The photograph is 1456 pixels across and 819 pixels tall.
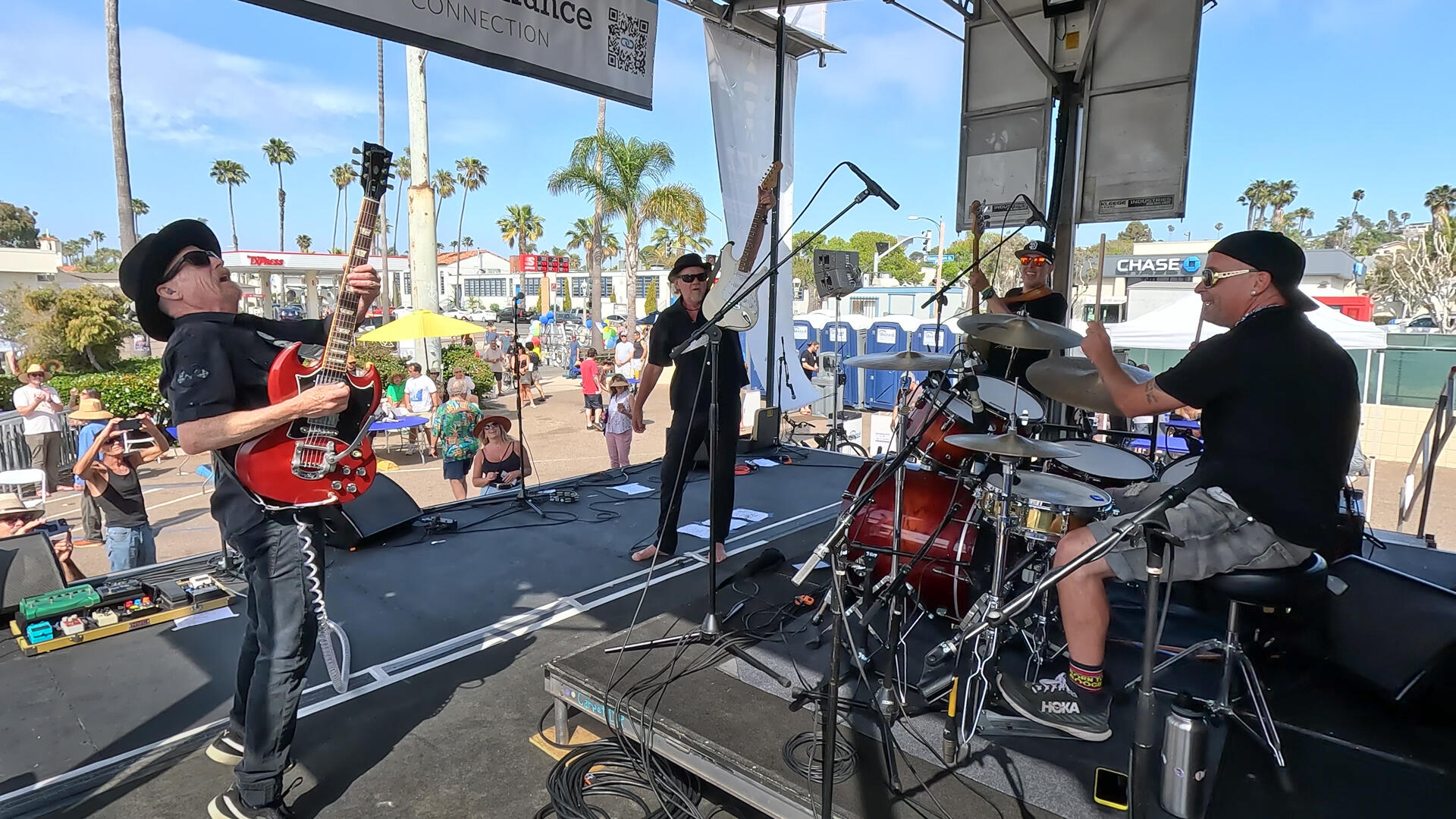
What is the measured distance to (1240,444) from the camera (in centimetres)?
247

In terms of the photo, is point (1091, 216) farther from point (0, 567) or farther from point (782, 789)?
point (0, 567)

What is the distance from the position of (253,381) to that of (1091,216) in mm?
5834

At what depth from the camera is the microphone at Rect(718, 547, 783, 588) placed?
Answer: 4.14 metres

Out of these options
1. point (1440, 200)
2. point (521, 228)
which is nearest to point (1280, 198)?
point (1440, 200)

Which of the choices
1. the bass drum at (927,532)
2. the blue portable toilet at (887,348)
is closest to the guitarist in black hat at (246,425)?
the bass drum at (927,532)

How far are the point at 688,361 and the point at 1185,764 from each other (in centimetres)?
305

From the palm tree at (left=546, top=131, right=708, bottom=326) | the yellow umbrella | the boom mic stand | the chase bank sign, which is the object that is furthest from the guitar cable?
the chase bank sign

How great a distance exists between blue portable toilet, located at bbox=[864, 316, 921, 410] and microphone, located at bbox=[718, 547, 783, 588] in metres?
12.2

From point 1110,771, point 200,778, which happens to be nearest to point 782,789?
point 1110,771

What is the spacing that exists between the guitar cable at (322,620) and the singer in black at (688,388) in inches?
64.6

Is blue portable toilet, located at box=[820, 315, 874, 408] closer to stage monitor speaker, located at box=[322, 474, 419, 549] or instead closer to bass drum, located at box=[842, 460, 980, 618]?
stage monitor speaker, located at box=[322, 474, 419, 549]

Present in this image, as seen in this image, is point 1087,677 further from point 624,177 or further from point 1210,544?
point 624,177

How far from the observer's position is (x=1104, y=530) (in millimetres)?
2539

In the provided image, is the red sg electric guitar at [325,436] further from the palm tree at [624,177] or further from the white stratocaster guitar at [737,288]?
the palm tree at [624,177]
